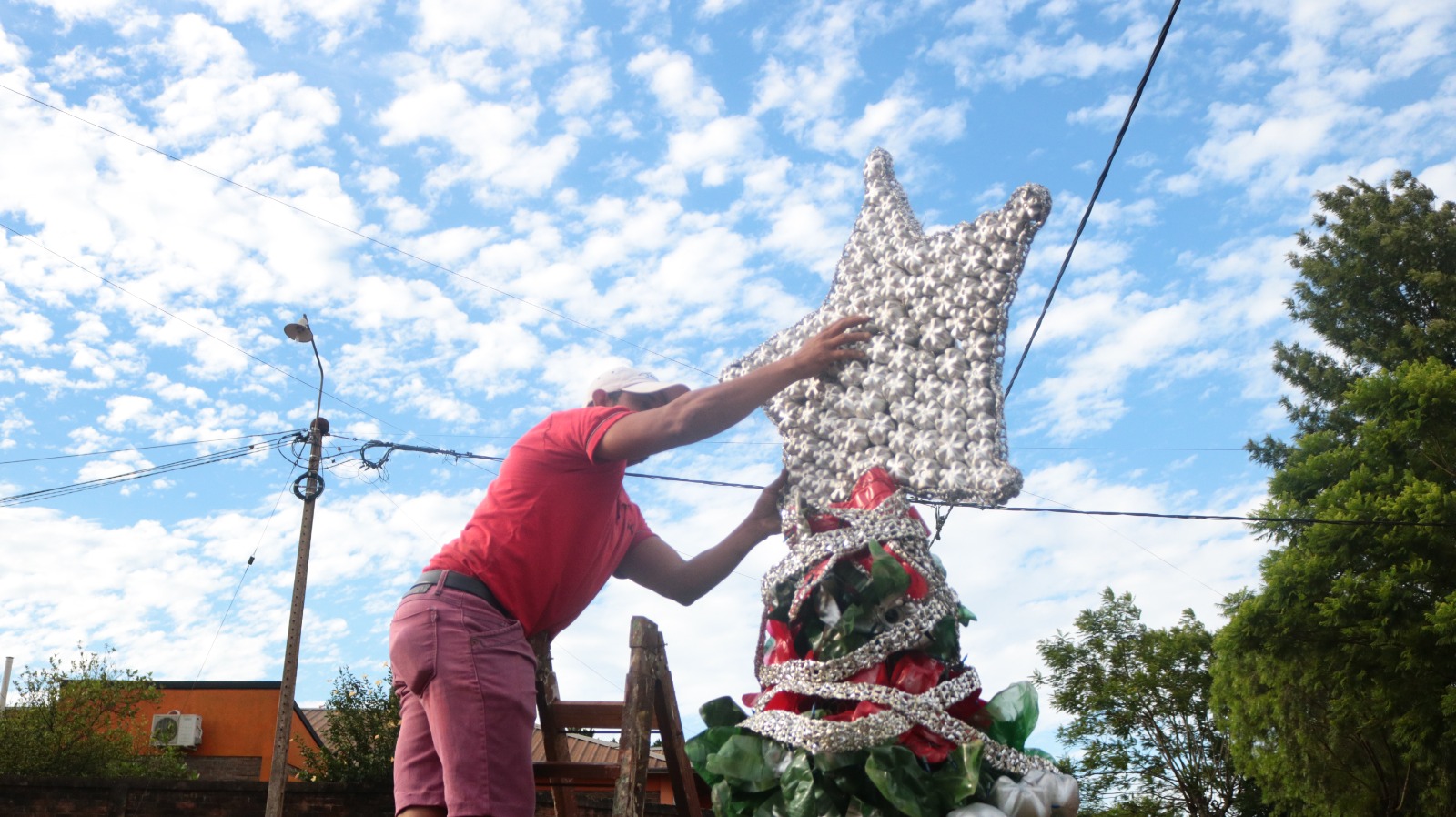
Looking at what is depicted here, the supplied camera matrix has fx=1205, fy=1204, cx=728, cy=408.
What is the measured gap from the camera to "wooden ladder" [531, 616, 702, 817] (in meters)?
2.62

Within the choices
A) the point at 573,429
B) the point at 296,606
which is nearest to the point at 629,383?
the point at 573,429

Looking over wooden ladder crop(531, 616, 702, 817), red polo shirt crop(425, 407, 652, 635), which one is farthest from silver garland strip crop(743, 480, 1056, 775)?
red polo shirt crop(425, 407, 652, 635)

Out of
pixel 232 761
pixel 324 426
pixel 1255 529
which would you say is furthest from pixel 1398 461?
pixel 232 761

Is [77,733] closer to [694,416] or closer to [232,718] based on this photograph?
[232,718]

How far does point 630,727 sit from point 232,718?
1874cm

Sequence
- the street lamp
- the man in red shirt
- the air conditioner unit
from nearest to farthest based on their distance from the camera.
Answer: the man in red shirt, the street lamp, the air conditioner unit

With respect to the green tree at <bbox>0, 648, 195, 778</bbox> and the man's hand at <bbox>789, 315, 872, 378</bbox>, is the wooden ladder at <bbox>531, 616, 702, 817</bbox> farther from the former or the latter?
the green tree at <bbox>0, 648, 195, 778</bbox>

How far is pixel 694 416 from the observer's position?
2.87 m

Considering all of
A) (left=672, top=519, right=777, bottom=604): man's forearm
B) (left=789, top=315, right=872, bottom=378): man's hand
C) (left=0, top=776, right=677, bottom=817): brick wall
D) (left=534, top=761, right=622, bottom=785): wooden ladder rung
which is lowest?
(left=534, top=761, right=622, bottom=785): wooden ladder rung

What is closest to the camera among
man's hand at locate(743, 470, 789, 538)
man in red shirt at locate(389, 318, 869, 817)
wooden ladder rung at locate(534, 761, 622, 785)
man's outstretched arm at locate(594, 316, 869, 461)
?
man in red shirt at locate(389, 318, 869, 817)

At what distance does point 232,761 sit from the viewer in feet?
62.2

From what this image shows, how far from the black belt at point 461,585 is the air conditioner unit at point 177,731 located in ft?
57.5

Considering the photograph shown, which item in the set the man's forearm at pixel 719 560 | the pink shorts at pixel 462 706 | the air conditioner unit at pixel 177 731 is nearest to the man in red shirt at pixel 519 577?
the pink shorts at pixel 462 706

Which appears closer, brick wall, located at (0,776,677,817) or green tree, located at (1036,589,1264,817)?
brick wall, located at (0,776,677,817)
